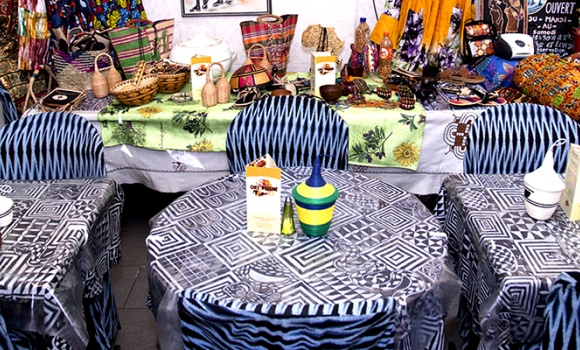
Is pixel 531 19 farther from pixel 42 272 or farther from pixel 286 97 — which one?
pixel 42 272

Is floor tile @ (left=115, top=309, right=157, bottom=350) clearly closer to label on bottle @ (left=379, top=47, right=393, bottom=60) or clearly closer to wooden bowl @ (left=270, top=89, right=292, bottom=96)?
wooden bowl @ (left=270, top=89, right=292, bottom=96)

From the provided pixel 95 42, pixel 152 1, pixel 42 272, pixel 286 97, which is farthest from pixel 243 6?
pixel 42 272

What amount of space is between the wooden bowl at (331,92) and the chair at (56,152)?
1.16m

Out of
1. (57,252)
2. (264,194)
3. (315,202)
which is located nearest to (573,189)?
(315,202)

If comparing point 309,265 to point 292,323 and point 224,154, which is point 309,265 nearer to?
point 292,323

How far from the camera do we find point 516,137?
1961mm

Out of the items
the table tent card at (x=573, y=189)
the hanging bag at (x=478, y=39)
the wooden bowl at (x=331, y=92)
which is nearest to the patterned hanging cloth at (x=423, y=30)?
the hanging bag at (x=478, y=39)

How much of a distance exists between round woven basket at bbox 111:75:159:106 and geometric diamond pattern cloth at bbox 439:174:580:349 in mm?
1575

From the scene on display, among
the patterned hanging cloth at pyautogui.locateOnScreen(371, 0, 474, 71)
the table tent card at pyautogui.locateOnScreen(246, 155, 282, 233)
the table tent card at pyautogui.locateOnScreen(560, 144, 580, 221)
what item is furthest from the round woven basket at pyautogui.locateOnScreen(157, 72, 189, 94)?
the table tent card at pyautogui.locateOnScreen(560, 144, 580, 221)

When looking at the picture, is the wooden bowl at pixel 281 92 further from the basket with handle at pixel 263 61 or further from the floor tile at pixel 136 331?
the floor tile at pixel 136 331

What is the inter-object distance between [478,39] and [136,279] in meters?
2.31

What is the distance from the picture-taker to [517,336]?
51.5 inches

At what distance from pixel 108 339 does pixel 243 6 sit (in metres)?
2.28

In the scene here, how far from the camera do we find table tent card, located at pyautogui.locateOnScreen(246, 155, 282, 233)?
137 cm
